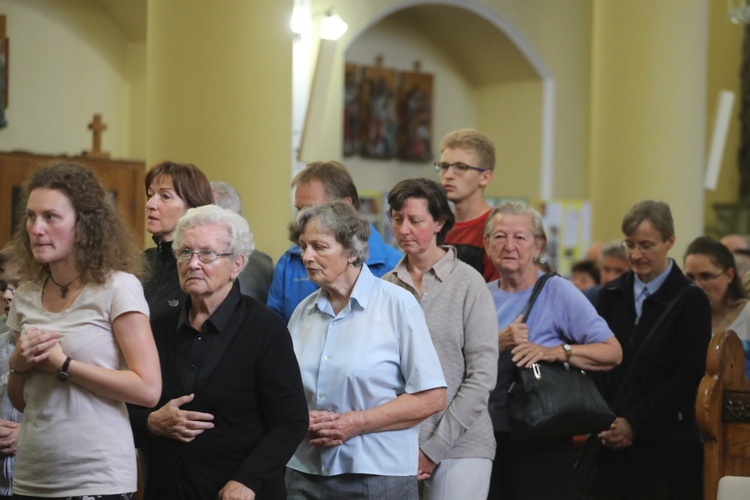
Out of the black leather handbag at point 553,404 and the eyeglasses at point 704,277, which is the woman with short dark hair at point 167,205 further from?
the eyeglasses at point 704,277

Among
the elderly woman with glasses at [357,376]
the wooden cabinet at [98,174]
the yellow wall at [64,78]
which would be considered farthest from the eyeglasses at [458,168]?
the yellow wall at [64,78]

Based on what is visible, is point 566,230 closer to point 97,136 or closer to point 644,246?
point 97,136

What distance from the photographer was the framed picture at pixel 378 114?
1241cm

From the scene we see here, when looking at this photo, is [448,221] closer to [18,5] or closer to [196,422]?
[196,422]

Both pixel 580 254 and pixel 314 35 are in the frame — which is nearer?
pixel 314 35

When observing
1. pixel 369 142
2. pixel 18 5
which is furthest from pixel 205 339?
pixel 369 142

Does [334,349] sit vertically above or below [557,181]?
below

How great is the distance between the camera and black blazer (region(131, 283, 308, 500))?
10.2 ft

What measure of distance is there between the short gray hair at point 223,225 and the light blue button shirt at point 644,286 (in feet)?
7.49

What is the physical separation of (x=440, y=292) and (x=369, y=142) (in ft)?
28.2

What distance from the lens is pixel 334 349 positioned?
350 centimetres

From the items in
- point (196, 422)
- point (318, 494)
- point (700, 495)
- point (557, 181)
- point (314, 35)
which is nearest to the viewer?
point (196, 422)

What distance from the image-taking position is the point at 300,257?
4.30 m

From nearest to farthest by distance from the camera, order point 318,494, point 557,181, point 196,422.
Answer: point 196,422 → point 318,494 → point 557,181
